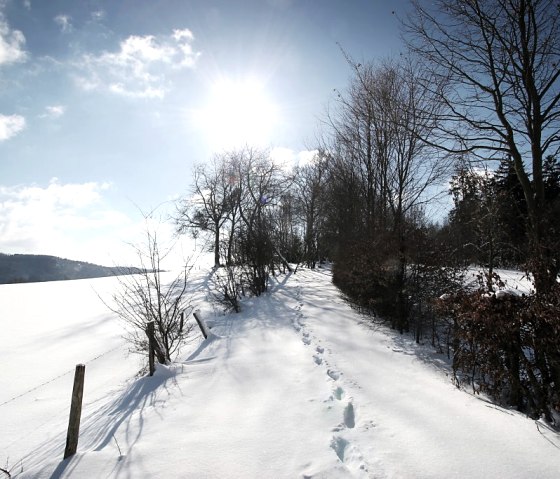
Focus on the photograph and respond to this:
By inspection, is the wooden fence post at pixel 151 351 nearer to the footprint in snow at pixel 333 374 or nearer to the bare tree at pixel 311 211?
A: the footprint in snow at pixel 333 374

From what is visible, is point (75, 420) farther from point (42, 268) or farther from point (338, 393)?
point (42, 268)

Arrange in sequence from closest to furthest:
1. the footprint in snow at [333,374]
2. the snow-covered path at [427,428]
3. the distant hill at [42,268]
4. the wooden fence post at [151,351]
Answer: the snow-covered path at [427,428] → the footprint in snow at [333,374] → the wooden fence post at [151,351] → the distant hill at [42,268]

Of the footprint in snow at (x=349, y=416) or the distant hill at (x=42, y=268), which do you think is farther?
the distant hill at (x=42, y=268)

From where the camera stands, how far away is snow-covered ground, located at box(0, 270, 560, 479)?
8.75 feet

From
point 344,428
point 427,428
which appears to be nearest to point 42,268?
point 344,428

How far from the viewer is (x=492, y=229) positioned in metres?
→ 8.00

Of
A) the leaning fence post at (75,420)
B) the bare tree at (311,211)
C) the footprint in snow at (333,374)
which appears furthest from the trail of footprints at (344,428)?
the bare tree at (311,211)

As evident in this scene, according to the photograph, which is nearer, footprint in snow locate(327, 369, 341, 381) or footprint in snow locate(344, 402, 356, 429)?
footprint in snow locate(344, 402, 356, 429)

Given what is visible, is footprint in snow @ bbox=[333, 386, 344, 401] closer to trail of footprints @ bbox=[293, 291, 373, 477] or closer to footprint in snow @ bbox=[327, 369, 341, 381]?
trail of footprints @ bbox=[293, 291, 373, 477]

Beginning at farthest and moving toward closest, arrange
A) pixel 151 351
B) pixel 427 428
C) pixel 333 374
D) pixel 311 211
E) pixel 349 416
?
1. pixel 311 211
2. pixel 151 351
3. pixel 333 374
4. pixel 349 416
5. pixel 427 428

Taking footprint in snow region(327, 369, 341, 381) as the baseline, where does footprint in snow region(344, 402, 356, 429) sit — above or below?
below

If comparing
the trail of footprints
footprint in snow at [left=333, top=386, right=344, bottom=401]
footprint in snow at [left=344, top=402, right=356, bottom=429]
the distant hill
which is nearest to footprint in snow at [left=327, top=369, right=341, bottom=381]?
the trail of footprints

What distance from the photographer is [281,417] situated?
348 centimetres

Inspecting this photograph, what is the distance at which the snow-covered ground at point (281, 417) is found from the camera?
8.75ft
